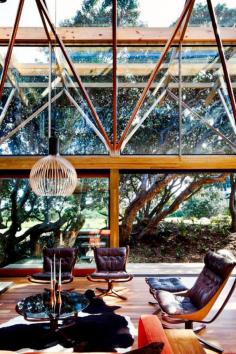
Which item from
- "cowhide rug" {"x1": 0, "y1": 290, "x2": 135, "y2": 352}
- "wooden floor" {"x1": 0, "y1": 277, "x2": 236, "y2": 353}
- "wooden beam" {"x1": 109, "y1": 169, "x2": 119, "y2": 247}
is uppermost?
"wooden beam" {"x1": 109, "y1": 169, "x2": 119, "y2": 247}

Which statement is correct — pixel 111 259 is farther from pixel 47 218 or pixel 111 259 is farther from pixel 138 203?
pixel 138 203

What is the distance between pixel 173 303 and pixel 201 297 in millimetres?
404

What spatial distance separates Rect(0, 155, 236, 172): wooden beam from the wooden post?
233mm

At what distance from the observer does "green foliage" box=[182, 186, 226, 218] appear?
924cm

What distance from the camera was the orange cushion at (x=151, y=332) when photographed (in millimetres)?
2470

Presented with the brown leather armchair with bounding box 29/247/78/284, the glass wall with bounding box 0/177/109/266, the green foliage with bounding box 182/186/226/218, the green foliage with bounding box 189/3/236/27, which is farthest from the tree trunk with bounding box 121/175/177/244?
the green foliage with bounding box 189/3/236/27

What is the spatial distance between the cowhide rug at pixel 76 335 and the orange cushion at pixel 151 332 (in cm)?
127

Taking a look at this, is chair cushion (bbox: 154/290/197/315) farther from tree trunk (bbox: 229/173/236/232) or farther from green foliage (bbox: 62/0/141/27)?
green foliage (bbox: 62/0/141/27)

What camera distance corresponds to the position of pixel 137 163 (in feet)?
25.3

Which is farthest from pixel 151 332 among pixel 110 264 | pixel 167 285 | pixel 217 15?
pixel 217 15

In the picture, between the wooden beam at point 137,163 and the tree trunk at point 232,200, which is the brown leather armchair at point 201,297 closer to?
the wooden beam at point 137,163

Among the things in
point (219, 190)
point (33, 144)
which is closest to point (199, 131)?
point (219, 190)

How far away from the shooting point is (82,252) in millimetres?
8211

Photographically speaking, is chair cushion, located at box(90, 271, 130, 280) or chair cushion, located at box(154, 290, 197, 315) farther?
chair cushion, located at box(90, 271, 130, 280)
